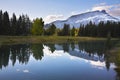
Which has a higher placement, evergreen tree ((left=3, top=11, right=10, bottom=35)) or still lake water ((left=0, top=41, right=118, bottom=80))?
evergreen tree ((left=3, top=11, right=10, bottom=35))

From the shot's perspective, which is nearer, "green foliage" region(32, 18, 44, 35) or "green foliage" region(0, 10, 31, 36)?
"green foliage" region(0, 10, 31, 36)

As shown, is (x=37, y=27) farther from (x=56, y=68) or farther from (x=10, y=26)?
(x=56, y=68)

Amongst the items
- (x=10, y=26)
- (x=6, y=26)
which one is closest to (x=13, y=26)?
(x=10, y=26)

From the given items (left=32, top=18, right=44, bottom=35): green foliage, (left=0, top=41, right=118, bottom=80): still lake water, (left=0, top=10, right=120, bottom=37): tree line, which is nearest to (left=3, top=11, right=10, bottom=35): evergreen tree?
(left=0, top=10, right=120, bottom=37): tree line

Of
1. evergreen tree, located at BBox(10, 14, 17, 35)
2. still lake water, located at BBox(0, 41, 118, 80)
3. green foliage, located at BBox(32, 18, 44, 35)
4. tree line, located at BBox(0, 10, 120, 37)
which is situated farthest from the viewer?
green foliage, located at BBox(32, 18, 44, 35)

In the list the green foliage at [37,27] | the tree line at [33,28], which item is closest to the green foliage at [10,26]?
the tree line at [33,28]

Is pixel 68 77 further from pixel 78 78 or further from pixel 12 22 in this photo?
pixel 12 22

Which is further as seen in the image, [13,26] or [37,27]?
[37,27]

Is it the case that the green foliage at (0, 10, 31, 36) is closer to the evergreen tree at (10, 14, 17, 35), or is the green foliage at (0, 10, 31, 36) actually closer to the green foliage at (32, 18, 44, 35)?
the evergreen tree at (10, 14, 17, 35)

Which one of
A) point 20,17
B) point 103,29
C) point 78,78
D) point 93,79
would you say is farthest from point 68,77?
point 103,29

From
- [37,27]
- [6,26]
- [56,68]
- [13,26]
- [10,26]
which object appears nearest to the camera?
[56,68]

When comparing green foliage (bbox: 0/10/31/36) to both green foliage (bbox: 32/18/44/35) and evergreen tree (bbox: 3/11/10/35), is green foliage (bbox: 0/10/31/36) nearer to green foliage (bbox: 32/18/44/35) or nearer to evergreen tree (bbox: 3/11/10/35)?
evergreen tree (bbox: 3/11/10/35)

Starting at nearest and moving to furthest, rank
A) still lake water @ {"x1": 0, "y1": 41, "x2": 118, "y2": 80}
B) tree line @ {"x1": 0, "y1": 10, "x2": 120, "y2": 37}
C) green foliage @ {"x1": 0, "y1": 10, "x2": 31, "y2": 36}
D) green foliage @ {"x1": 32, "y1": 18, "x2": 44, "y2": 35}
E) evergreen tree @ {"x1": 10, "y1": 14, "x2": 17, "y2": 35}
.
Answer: still lake water @ {"x1": 0, "y1": 41, "x2": 118, "y2": 80}
green foliage @ {"x1": 0, "y1": 10, "x2": 31, "y2": 36}
tree line @ {"x1": 0, "y1": 10, "x2": 120, "y2": 37}
evergreen tree @ {"x1": 10, "y1": 14, "x2": 17, "y2": 35}
green foliage @ {"x1": 32, "y1": 18, "x2": 44, "y2": 35}

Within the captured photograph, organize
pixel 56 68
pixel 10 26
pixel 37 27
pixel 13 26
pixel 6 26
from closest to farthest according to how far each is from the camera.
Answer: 1. pixel 56 68
2. pixel 6 26
3. pixel 10 26
4. pixel 13 26
5. pixel 37 27
